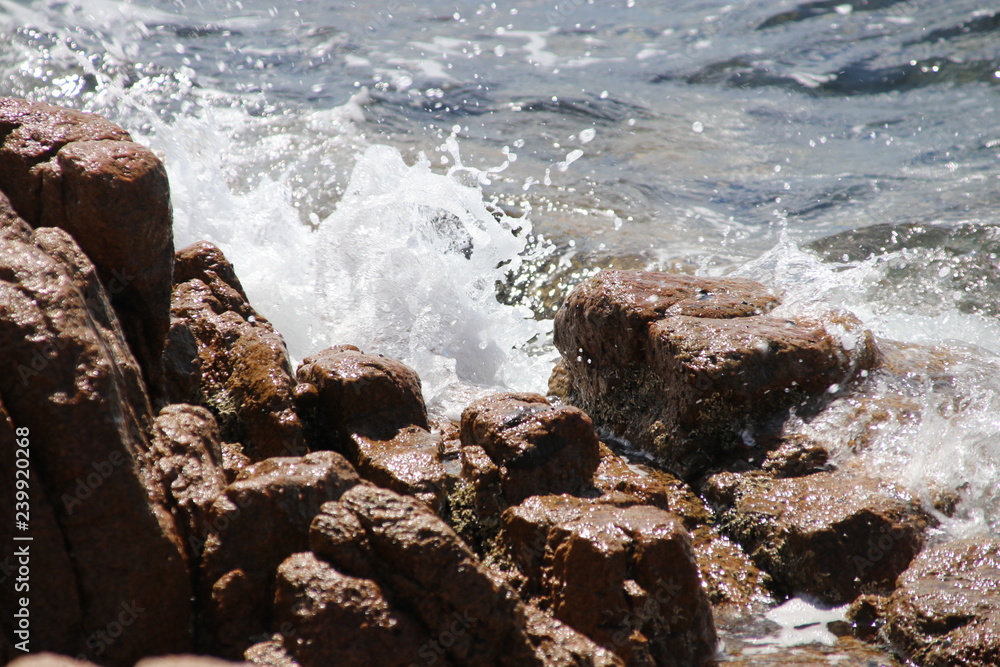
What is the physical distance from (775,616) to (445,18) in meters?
15.2

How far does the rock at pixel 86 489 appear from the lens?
2.53m

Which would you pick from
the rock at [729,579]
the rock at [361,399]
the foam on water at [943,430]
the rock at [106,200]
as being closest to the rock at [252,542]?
the rock at [361,399]

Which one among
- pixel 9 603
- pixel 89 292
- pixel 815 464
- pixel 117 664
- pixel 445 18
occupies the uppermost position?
pixel 445 18

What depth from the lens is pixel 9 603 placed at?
2430mm

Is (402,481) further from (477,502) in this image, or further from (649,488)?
(649,488)

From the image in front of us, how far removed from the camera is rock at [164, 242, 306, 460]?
13.0ft

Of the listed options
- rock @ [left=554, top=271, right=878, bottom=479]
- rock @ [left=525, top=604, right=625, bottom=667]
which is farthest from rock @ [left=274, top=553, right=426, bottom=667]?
rock @ [left=554, top=271, right=878, bottom=479]

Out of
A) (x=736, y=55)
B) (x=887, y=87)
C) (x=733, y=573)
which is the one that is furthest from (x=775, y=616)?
(x=736, y=55)

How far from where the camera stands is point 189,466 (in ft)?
9.98

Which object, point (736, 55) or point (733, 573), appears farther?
point (736, 55)

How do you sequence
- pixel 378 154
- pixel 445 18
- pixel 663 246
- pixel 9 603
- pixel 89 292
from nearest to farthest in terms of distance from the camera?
pixel 9 603, pixel 89 292, pixel 663 246, pixel 378 154, pixel 445 18

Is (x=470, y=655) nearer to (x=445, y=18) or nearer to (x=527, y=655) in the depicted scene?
(x=527, y=655)

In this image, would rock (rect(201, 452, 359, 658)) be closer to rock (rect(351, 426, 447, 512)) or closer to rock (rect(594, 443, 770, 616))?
rock (rect(351, 426, 447, 512))

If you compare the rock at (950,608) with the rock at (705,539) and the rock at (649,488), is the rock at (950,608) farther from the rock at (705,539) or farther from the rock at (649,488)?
the rock at (649,488)
